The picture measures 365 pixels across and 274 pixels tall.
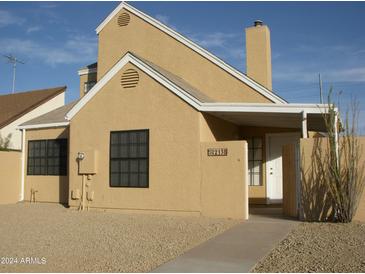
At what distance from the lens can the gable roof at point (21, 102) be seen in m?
22.8

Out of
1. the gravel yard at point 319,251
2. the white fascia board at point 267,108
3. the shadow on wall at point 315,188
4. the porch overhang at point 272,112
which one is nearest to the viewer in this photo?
the gravel yard at point 319,251

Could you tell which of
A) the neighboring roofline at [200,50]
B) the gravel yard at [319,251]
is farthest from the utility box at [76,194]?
the gravel yard at [319,251]

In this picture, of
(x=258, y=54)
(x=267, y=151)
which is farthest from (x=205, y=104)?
(x=258, y=54)

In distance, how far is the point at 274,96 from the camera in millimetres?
14953

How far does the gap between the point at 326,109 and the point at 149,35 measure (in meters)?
9.39

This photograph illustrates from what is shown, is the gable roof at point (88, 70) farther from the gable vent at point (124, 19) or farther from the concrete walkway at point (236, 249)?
the concrete walkway at point (236, 249)

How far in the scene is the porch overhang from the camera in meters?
11.4

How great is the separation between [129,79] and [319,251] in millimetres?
A: 8244

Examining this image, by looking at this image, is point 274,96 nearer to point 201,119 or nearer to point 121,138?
point 201,119

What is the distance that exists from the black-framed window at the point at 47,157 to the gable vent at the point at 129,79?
4.73 meters

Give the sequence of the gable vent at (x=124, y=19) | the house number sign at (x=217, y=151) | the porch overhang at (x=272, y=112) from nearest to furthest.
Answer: the porch overhang at (x=272, y=112)
the house number sign at (x=217, y=151)
the gable vent at (x=124, y=19)

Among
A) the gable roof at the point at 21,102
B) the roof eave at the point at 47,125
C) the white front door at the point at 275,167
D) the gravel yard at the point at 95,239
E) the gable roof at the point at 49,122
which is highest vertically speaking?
the gable roof at the point at 21,102

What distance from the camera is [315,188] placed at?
10.9 meters

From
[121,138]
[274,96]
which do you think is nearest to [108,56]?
[121,138]
